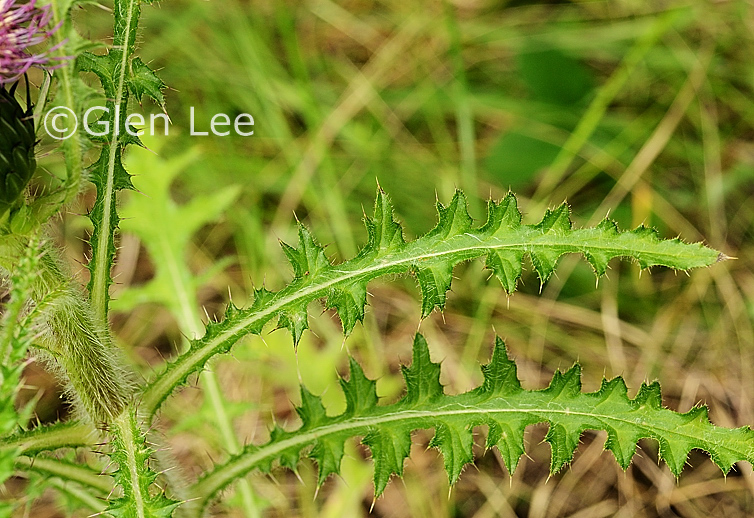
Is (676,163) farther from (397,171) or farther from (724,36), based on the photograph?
(397,171)

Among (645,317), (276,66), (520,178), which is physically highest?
(276,66)

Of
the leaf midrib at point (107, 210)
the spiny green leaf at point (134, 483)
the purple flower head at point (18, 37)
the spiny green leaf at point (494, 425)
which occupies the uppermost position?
the purple flower head at point (18, 37)

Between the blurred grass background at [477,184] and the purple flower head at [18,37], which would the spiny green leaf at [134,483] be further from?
the blurred grass background at [477,184]

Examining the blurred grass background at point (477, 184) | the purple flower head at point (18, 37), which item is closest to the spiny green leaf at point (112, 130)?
the purple flower head at point (18, 37)

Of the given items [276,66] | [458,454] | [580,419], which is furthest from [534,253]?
[276,66]

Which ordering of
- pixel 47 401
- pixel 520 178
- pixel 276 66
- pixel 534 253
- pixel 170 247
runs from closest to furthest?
1. pixel 534 253
2. pixel 170 247
3. pixel 47 401
4. pixel 520 178
5. pixel 276 66

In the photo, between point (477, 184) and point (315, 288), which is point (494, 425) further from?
point (477, 184)
